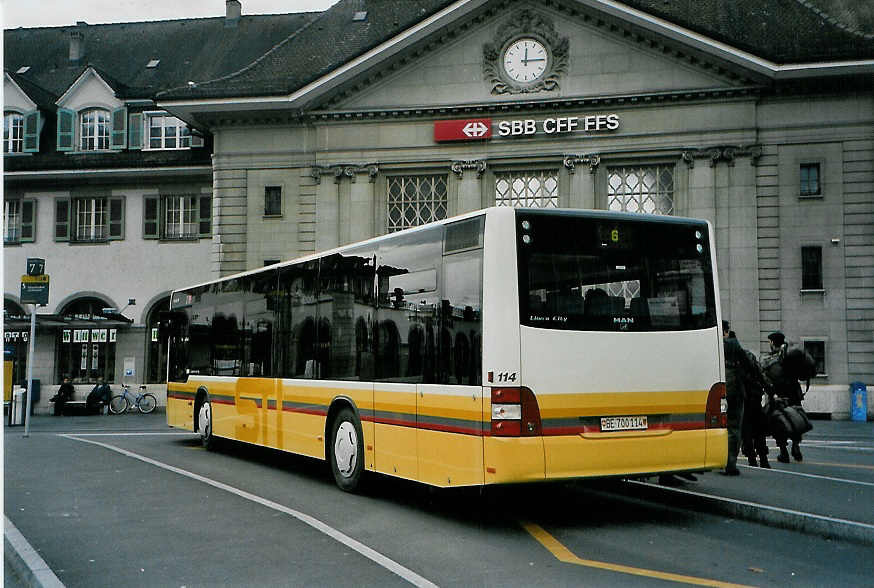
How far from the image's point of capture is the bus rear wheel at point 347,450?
1159 centimetres

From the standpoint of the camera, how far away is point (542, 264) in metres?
9.18

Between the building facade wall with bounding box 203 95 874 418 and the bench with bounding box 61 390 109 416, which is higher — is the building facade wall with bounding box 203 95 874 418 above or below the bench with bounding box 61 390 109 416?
above

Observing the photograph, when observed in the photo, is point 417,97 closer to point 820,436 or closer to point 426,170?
point 426,170

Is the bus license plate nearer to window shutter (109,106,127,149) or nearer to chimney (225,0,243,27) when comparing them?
window shutter (109,106,127,149)

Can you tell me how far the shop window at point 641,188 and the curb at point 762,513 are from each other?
21.1 meters

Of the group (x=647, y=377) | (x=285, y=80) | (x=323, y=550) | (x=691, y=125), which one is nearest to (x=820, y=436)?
(x=691, y=125)

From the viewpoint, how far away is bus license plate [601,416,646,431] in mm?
9203

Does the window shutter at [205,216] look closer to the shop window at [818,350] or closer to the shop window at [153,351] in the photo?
the shop window at [153,351]

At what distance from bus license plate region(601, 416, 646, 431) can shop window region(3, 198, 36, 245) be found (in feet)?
117

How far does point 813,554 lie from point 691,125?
978 inches

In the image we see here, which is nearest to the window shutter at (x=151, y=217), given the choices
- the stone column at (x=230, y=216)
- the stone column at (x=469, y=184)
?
the stone column at (x=230, y=216)

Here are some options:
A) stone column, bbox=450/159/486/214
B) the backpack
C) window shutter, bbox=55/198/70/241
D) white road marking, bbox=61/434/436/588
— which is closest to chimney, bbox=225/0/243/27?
window shutter, bbox=55/198/70/241

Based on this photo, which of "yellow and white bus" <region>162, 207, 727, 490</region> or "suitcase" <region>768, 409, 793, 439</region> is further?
"suitcase" <region>768, 409, 793, 439</region>

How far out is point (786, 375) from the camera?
1476 cm
